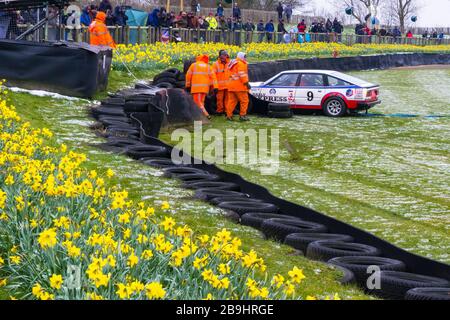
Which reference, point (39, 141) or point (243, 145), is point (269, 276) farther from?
point (243, 145)

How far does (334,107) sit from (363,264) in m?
15.2

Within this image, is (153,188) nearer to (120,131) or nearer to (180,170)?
(180,170)

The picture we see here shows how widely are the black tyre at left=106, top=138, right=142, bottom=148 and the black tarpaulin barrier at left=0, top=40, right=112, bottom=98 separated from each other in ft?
16.2

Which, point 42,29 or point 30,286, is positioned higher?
point 42,29

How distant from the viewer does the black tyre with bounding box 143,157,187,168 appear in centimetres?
1335

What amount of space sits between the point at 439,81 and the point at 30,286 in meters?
34.6

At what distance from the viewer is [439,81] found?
39.0 metres

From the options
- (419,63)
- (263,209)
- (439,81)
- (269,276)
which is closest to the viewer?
(269,276)

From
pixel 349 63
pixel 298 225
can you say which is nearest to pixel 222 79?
pixel 298 225

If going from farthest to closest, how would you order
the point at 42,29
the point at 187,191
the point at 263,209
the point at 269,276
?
the point at 42,29 → the point at 187,191 → the point at 263,209 → the point at 269,276

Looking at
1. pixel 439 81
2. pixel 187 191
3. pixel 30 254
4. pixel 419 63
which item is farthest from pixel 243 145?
pixel 419 63

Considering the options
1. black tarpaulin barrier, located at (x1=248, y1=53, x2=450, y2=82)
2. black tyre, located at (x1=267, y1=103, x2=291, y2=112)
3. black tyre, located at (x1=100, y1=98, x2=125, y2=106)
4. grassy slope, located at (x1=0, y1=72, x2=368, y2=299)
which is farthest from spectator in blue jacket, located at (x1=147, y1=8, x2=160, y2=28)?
grassy slope, located at (x1=0, y1=72, x2=368, y2=299)

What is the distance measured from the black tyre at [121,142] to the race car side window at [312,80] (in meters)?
9.27

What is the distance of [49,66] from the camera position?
777 inches
